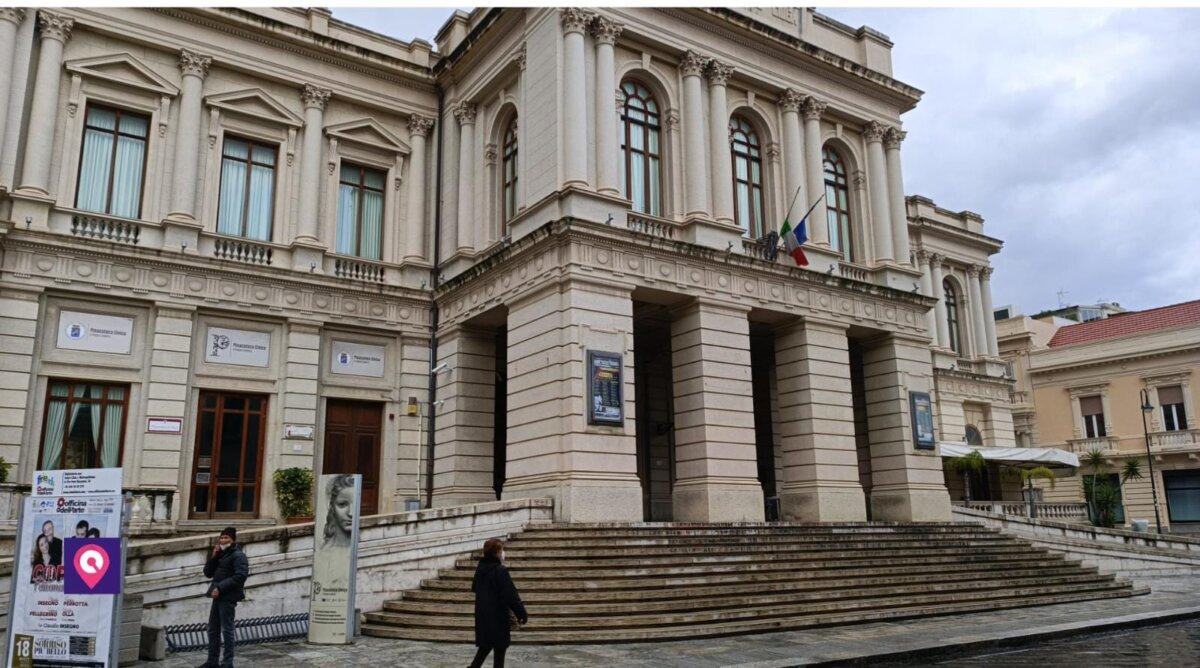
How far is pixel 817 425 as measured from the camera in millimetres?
23297

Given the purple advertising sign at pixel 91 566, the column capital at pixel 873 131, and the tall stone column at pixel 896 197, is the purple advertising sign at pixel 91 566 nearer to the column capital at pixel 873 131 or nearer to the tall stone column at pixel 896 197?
the tall stone column at pixel 896 197

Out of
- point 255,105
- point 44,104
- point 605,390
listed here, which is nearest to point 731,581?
point 605,390

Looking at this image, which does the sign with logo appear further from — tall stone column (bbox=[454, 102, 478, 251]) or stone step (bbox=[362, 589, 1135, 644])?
stone step (bbox=[362, 589, 1135, 644])

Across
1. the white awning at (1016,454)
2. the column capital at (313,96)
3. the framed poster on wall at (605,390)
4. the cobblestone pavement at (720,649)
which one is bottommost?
the cobblestone pavement at (720,649)

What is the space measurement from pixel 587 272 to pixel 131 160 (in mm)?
12308

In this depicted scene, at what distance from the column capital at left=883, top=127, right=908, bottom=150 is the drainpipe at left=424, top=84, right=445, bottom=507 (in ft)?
45.4

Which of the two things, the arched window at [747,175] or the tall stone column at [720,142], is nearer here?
the tall stone column at [720,142]

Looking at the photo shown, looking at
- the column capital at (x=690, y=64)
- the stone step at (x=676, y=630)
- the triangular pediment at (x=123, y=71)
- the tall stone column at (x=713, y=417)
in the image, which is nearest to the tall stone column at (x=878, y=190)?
the tall stone column at (x=713, y=417)

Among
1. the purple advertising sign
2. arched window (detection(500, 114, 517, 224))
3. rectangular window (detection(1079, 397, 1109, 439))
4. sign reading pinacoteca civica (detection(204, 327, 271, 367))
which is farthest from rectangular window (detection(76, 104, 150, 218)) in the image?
rectangular window (detection(1079, 397, 1109, 439))

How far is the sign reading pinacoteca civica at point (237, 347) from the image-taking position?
73.3ft

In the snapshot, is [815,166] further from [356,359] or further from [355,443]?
[355,443]

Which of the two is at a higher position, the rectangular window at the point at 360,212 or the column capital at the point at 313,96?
the column capital at the point at 313,96

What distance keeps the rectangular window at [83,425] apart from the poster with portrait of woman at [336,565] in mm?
10102

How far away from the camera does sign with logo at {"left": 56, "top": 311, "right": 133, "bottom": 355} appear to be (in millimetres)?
20734
